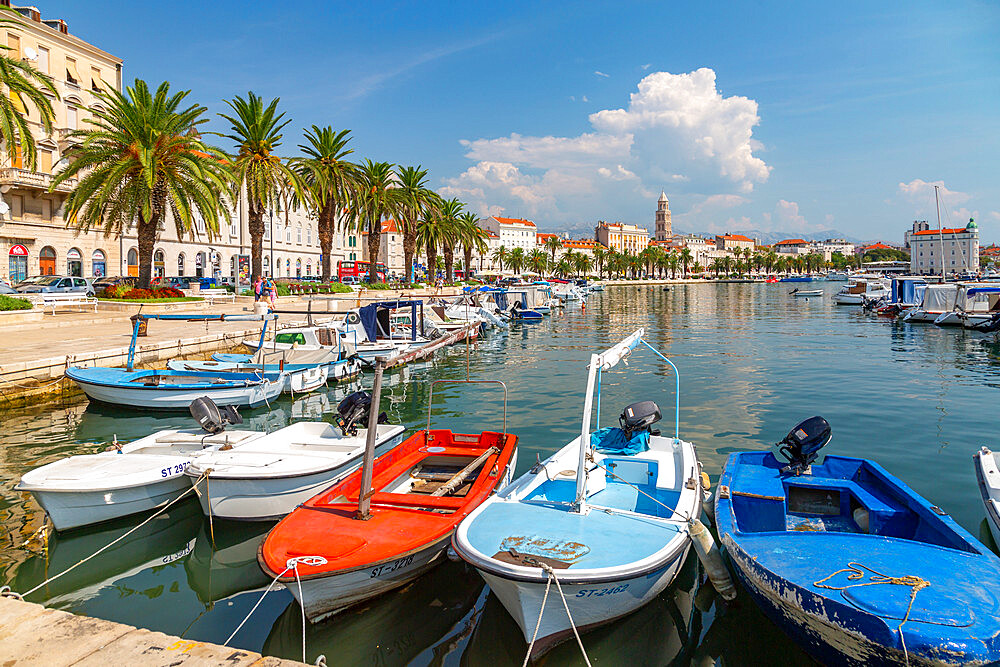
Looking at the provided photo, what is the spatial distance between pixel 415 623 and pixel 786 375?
19.8m

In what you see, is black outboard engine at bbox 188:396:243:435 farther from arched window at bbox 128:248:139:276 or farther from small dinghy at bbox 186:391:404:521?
arched window at bbox 128:248:139:276

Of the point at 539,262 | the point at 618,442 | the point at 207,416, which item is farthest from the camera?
the point at 539,262

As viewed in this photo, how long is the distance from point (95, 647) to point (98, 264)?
179ft

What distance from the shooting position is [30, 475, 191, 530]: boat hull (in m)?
8.34

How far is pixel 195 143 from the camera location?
30062 mm

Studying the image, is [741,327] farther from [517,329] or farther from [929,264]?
[929,264]

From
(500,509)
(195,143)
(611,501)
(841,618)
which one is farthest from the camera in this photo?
(195,143)

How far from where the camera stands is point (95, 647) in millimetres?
4688

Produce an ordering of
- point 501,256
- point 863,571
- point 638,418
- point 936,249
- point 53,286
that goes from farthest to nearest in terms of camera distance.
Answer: point 936,249
point 501,256
point 53,286
point 638,418
point 863,571

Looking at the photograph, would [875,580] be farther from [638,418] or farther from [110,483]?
[110,483]

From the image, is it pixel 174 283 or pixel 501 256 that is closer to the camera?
pixel 174 283

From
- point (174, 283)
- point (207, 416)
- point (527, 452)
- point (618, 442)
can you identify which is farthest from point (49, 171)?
point (618, 442)

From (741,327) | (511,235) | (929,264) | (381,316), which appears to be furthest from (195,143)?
(929,264)

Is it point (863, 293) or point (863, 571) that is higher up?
point (863, 293)
